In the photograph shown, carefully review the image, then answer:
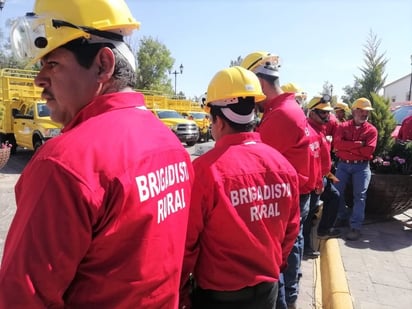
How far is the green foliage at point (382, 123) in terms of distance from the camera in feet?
22.1

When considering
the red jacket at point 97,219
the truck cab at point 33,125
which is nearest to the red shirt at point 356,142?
the red jacket at point 97,219

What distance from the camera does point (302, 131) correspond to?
3.72 meters

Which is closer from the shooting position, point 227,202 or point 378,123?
point 227,202

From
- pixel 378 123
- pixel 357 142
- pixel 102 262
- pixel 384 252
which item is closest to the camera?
pixel 102 262

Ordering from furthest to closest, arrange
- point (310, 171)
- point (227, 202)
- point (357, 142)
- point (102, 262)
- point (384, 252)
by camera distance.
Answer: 1. point (357, 142)
2. point (384, 252)
3. point (310, 171)
4. point (227, 202)
5. point (102, 262)

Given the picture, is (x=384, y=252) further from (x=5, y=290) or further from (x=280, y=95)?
(x=5, y=290)

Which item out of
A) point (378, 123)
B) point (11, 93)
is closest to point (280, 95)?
point (378, 123)

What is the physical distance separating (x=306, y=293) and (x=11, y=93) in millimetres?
14213

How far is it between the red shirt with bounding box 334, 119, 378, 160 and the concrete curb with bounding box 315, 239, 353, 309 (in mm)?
1460

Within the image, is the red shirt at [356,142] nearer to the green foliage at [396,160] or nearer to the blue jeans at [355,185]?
the blue jeans at [355,185]

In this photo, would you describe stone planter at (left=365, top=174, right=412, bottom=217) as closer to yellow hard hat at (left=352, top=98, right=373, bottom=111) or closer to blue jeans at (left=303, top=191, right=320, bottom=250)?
yellow hard hat at (left=352, top=98, right=373, bottom=111)

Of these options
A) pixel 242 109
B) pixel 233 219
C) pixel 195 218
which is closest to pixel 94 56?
pixel 195 218

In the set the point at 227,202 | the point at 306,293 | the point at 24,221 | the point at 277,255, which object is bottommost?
the point at 306,293

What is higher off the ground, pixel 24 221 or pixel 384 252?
pixel 24 221
